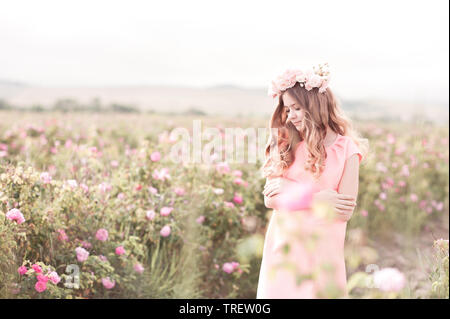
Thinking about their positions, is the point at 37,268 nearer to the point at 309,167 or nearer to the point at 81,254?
the point at 81,254

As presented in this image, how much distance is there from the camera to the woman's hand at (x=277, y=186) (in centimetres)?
209

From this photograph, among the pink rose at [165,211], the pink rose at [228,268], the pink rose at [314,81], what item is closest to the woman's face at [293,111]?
the pink rose at [314,81]

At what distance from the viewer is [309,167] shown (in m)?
2.12

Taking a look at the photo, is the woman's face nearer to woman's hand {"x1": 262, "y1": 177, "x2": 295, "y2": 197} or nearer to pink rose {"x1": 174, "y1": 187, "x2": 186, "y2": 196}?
woman's hand {"x1": 262, "y1": 177, "x2": 295, "y2": 197}

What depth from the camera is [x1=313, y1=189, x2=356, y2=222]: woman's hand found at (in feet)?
6.50

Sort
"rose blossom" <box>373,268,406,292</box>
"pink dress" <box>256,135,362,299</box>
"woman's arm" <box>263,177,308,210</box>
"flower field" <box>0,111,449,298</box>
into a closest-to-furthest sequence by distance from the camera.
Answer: "rose blossom" <box>373,268,406,292</box> → "pink dress" <box>256,135,362,299</box> → "woman's arm" <box>263,177,308,210</box> → "flower field" <box>0,111,449,298</box>

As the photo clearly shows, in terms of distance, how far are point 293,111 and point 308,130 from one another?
0.38ft

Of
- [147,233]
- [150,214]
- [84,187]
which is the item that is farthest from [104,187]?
[147,233]

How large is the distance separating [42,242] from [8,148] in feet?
10.7

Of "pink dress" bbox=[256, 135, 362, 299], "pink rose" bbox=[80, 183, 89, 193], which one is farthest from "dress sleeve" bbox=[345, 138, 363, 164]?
"pink rose" bbox=[80, 183, 89, 193]

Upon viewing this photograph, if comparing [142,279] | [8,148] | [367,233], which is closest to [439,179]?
[367,233]

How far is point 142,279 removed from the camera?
3.17 metres
